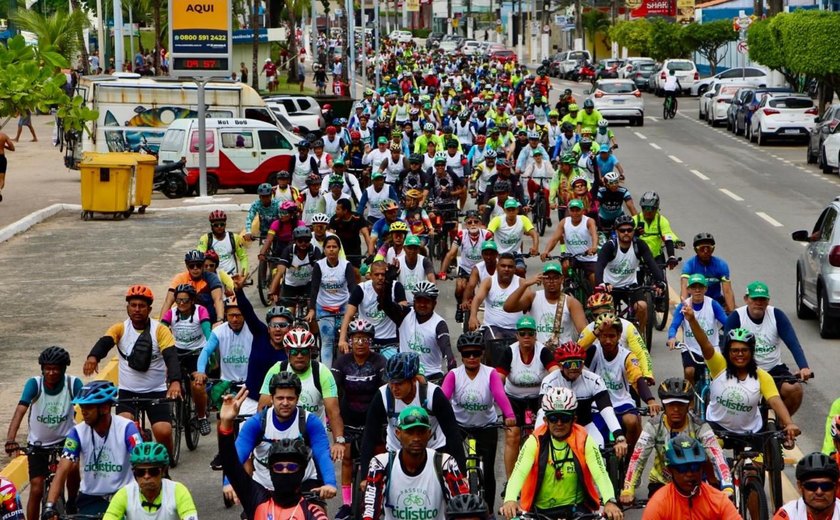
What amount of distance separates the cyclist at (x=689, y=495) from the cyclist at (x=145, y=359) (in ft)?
16.7

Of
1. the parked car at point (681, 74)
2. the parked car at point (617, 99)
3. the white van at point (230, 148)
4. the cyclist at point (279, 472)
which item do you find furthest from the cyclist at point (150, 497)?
the parked car at point (681, 74)

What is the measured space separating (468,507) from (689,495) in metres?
1.30

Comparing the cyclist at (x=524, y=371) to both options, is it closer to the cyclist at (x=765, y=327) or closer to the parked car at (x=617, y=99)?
the cyclist at (x=765, y=327)

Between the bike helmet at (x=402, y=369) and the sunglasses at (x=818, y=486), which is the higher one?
the bike helmet at (x=402, y=369)

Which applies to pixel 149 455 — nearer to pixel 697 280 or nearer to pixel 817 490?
pixel 817 490

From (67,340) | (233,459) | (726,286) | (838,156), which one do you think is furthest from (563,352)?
(838,156)

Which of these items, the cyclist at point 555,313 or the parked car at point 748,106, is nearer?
the cyclist at point 555,313

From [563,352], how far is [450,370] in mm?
1017

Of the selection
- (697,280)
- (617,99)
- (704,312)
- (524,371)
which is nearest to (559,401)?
(524,371)

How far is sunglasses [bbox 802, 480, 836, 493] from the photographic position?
7.66m

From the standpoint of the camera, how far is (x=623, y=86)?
53.2 metres

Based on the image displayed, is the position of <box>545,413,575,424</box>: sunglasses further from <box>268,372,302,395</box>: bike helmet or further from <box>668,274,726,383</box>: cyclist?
<box>668,274,726,383</box>: cyclist

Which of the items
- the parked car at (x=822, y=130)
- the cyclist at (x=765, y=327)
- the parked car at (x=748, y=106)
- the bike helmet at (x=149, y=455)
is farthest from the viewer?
the parked car at (x=748, y=106)

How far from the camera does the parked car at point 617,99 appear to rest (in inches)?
2079
